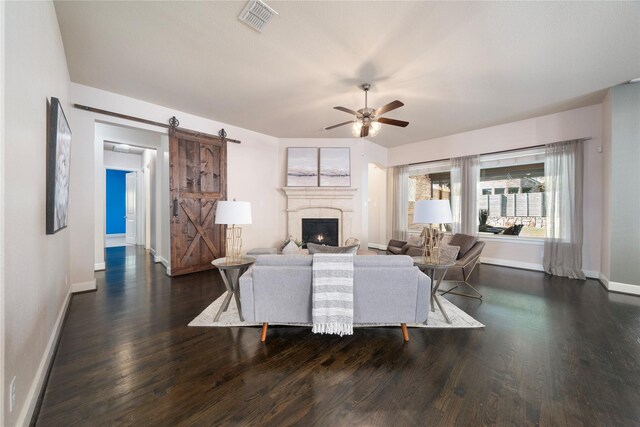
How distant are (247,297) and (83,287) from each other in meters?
3.05

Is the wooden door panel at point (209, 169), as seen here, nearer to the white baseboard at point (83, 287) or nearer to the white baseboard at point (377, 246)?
the white baseboard at point (83, 287)

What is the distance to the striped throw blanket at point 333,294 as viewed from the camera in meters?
2.21

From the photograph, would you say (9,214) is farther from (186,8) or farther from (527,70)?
(527,70)

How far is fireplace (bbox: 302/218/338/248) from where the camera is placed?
614 centimetres

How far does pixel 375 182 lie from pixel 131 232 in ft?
26.4

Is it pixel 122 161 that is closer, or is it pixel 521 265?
pixel 521 265

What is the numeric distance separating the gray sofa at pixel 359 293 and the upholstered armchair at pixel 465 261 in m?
1.66

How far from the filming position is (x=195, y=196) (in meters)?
4.71

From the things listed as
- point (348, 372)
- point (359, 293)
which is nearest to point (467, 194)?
point (359, 293)

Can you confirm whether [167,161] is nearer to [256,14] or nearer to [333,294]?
[256,14]

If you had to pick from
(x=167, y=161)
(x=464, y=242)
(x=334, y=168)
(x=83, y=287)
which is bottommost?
(x=83, y=287)

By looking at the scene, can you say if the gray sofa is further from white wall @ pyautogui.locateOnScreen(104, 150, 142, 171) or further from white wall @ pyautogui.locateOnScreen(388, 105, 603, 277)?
white wall @ pyautogui.locateOnScreen(104, 150, 142, 171)

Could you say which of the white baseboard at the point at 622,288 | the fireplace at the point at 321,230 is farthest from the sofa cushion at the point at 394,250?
the white baseboard at the point at 622,288

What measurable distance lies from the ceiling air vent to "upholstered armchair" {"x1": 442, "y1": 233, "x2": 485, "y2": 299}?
12.2 feet
